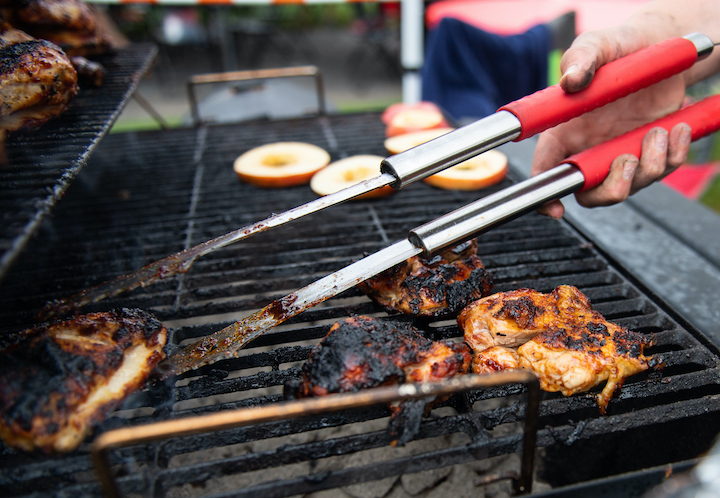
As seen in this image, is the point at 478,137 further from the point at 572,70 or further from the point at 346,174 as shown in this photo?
the point at 346,174

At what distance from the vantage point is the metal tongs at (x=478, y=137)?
1.80 m

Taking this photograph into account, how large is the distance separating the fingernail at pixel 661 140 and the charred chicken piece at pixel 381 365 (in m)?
1.39

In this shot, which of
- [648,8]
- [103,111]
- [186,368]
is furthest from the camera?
[648,8]

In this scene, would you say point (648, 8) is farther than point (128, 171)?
No

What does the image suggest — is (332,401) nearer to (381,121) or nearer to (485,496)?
(485,496)

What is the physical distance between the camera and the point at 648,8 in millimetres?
2717

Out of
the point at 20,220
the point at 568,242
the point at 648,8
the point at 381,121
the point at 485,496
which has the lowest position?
the point at 485,496

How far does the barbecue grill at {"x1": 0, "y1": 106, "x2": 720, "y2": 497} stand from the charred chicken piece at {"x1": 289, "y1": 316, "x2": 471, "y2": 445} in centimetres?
11

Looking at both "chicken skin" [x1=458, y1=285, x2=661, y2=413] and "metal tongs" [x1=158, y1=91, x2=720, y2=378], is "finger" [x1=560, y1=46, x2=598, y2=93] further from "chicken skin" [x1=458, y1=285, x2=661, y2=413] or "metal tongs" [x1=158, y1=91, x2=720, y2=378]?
"chicken skin" [x1=458, y1=285, x2=661, y2=413]

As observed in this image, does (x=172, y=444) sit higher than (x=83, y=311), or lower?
lower

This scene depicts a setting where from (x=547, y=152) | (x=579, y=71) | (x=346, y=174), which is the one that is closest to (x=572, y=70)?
(x=579, y=71)

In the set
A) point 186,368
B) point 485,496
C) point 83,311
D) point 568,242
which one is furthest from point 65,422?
point 568,242

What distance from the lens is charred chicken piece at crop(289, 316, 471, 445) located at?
159cm

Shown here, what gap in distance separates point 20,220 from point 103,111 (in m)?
1.30
